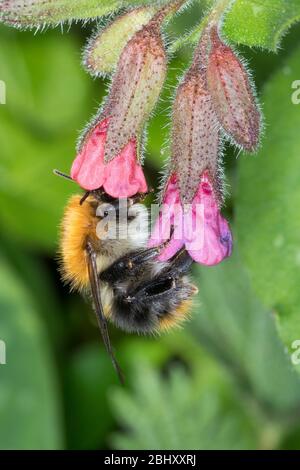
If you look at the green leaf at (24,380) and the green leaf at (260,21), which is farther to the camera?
the green leaf at (24,380)

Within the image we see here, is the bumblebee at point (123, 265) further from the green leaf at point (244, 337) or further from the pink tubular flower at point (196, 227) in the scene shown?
the green leaf at point (244, 337)

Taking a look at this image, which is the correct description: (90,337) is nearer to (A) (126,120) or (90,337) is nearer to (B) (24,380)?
(B) (24,380)

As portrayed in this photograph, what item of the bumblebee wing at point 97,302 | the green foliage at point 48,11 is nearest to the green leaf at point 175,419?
the bumblebee wing at point 97,302

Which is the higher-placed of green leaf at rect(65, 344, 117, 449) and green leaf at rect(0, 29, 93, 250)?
green leaf at rect(0, 29, 93, 250)

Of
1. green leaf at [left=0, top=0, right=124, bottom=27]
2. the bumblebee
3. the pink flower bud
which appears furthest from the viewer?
the bumblebee

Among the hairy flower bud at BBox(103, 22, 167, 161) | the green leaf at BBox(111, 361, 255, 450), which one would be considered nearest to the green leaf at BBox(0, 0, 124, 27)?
the hairy flower bud at BBox(103, 22, 167, 161)

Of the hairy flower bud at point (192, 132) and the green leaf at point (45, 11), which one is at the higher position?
the green leaf at point (45, 11)

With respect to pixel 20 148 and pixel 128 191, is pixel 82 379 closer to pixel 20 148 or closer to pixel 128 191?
pixel 20 148

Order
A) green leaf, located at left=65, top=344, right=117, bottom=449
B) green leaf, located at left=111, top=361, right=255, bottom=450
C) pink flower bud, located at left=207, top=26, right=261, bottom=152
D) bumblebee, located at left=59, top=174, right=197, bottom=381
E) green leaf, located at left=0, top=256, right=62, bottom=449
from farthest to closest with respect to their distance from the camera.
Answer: green leaf, located at left=65, top=344, right=117, bottom=449 < green leaf, located at left=0, top=256, right=62, bottom=449 < green leaf, located at left=111, top=361, right=255, bottom=450 < bumblebee, located at left=59, top=174, right=197, bottom=381 < pink flower bud, located at left=207, top=26, right=261, bottom=152

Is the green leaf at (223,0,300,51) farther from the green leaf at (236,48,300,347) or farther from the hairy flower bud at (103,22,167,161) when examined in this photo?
the green leaf at (236,48,300,347)

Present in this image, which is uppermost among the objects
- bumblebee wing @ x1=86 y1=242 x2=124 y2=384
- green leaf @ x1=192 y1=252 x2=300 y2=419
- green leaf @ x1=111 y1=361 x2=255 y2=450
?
bumblebee wing @ x1=86 y1=242 x2=124 y2=384
